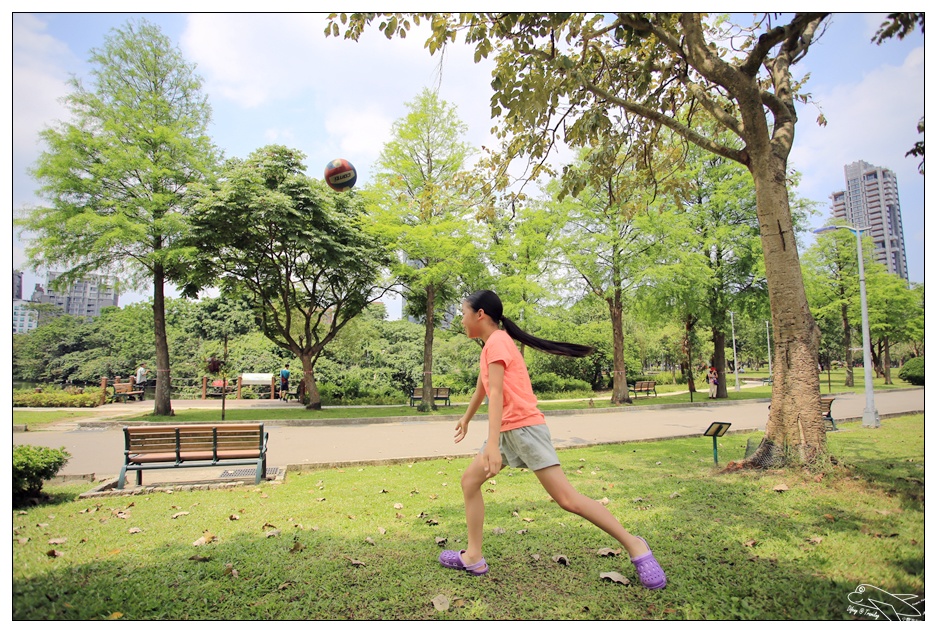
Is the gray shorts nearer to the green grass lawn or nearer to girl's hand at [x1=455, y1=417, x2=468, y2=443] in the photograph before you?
girl's hand at [x1=455, y1=417, x2=468, y2=443]

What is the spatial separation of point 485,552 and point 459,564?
0.37 meters

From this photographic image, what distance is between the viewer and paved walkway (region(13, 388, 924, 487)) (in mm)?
8227

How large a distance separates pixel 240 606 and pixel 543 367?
28186 mm

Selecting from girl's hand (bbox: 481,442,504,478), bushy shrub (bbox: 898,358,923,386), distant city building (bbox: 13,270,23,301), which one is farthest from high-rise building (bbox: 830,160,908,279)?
bushy shrub (bbox: 898,358,923,386)

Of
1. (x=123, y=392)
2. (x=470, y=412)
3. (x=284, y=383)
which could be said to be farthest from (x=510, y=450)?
(x=284, y=383)

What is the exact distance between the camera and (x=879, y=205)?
4797 millimetres

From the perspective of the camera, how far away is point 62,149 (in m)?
10.6

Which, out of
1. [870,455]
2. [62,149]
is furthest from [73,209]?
[870,455]

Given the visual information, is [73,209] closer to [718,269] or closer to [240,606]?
[240,606]

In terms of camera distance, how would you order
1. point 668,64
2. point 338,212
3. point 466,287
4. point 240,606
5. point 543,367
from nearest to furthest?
1. point 240,606
2. point 668,64
3. point 338,212
4. point 466,287
5. point 543,367

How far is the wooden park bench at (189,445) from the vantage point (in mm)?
6332

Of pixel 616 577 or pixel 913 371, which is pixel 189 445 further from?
pixel 913 371

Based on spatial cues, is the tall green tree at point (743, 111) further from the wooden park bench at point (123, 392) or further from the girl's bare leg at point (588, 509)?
the wooden park bench at point (123, 392)
